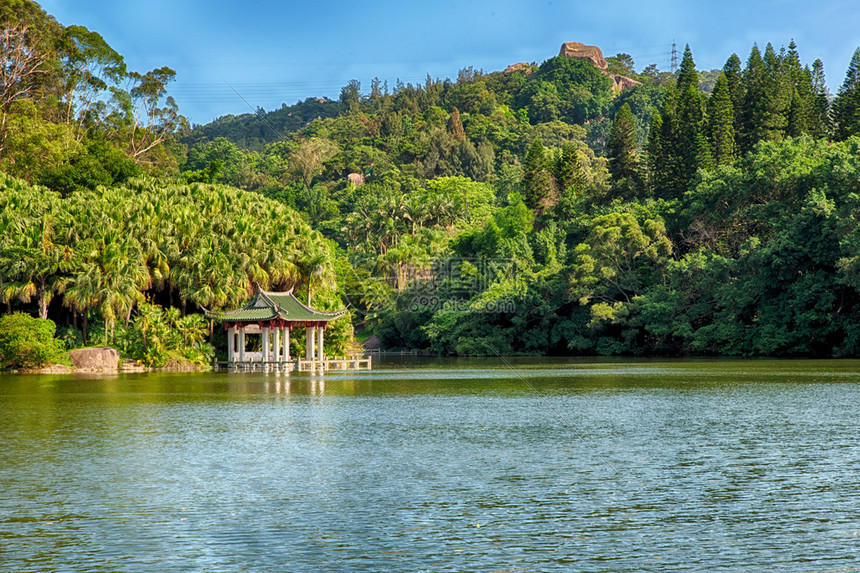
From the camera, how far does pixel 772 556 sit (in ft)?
31.2

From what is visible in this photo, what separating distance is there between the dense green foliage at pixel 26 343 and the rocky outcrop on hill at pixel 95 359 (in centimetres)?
116

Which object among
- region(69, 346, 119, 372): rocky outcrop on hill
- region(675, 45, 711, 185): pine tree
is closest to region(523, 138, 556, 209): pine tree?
region(675, 45, 711, 185): pine tree

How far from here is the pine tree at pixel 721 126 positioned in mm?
70500

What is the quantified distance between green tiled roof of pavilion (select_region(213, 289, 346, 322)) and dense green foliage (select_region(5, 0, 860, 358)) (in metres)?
1.56

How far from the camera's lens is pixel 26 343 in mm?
44625

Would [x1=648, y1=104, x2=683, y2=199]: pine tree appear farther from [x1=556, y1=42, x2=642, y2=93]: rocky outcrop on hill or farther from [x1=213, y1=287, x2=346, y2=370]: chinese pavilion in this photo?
[x1=556, y1=42, x2=642, y2=93]: rocky outcrop on hill

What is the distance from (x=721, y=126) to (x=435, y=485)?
210 ft

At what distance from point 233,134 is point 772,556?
188 metres

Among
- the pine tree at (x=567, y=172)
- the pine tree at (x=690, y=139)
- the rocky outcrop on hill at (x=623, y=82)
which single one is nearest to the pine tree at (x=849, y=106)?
the pine tree at (x=690, y=139)

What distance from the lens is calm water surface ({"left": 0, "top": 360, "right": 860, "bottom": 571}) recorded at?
9.80 m

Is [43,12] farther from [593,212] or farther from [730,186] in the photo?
[730,186]

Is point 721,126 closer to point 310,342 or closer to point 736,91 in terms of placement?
point 736,91

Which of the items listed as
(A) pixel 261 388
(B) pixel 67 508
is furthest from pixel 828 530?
(A) pixel 261 388

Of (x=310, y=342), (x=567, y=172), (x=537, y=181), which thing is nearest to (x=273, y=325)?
(x=310, y=342)
